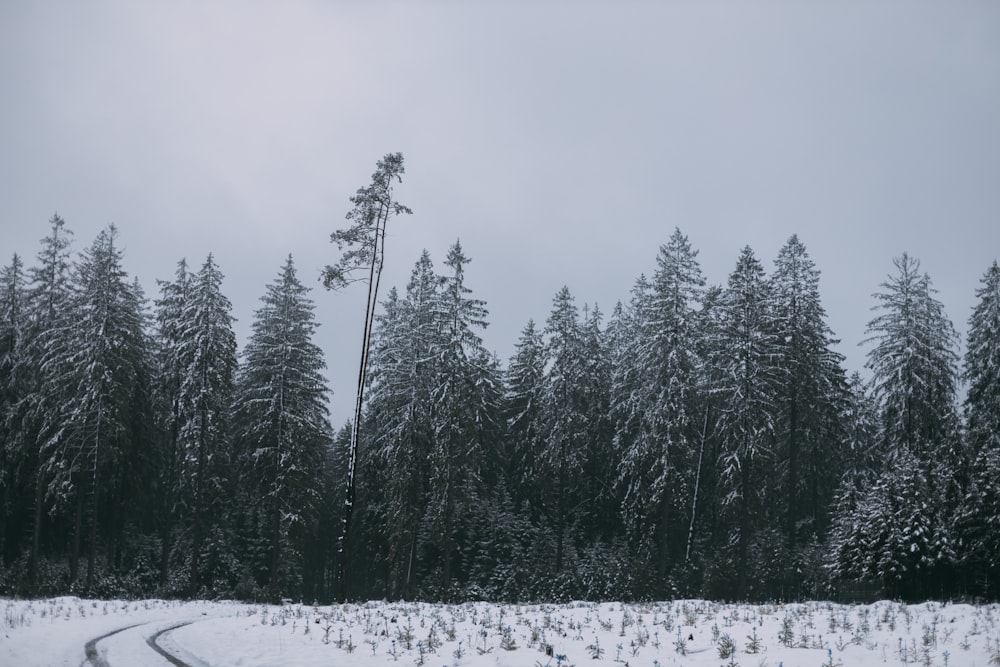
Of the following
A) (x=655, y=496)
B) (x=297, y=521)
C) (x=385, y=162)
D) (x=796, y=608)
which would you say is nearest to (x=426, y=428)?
(x=297, y=521)

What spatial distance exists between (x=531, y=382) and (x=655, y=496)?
14.9 meters

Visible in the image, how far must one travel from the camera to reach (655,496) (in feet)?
113

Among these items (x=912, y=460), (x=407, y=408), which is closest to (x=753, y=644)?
(x=912, y=460)

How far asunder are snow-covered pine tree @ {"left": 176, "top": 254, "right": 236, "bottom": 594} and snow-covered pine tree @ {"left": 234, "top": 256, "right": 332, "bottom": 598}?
1.55 m

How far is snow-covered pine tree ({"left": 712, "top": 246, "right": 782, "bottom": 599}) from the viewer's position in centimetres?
3216

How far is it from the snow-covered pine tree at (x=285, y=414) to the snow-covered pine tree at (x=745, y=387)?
19.8 m

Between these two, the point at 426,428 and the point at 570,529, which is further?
the point at 570,529

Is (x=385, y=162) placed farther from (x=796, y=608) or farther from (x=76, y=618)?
(x=796, y=608)

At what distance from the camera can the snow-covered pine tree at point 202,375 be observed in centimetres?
3422

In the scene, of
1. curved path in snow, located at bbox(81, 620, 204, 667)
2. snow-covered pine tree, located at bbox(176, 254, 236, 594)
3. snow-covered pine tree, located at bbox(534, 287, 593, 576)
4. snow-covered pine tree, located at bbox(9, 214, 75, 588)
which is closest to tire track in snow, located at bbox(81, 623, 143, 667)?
curved path in snow, located at bbox(81, 620, 204, 667)

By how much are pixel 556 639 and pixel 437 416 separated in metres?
23.1

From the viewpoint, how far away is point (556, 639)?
12.1 m

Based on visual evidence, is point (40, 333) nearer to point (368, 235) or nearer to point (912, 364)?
point (368, 235)

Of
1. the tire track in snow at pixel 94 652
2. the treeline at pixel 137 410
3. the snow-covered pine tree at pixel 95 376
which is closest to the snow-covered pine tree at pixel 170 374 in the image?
the treeline at pixel 137 410
